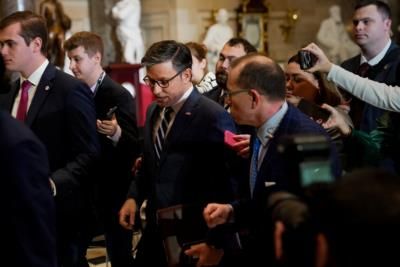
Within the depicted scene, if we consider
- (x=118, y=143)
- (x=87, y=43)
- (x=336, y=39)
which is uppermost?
(x=87, y=43)

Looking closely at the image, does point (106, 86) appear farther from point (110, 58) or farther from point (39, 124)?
point (110, 58)

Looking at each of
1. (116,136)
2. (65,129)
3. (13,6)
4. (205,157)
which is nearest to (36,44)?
(65,129)

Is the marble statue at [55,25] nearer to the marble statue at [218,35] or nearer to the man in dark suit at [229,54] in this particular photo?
the marble statue at [218,35]

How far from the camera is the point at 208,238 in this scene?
A: 2.38 metres

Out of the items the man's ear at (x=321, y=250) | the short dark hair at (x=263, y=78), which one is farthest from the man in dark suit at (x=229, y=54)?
the man's ear at (x=321, y=250)

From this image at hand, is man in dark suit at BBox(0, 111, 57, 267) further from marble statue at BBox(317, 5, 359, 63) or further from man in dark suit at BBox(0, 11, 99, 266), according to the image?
marble statue at BBox(317, 5, 359, 63)

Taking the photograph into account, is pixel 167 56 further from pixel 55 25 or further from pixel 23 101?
pixel 55 25

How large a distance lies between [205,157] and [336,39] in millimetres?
7915

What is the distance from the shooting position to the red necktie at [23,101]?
302 cm

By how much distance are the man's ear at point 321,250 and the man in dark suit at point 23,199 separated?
1.05 m

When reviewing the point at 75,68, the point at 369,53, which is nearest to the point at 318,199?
the point at 369,53

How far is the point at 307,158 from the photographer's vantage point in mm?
1239

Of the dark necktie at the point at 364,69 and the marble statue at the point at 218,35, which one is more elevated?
the dark necktie at the point at 364,69

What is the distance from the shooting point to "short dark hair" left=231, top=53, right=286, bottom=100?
90.0 inches
